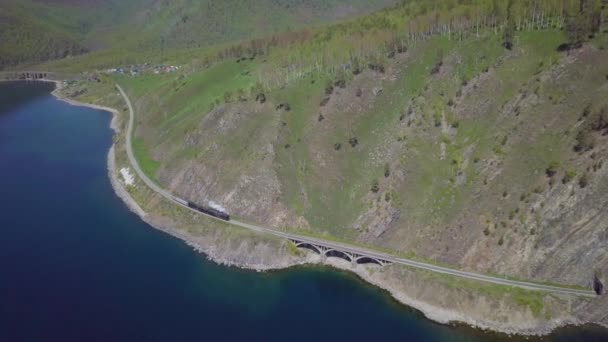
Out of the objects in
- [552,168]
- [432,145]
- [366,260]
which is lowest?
[366,260]

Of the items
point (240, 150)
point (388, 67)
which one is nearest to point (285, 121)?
point (240, 150)

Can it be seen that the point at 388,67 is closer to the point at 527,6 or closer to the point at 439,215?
the point at 527,6

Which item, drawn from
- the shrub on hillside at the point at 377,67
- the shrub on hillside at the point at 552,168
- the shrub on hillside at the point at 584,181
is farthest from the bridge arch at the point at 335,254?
the shrub on hillside at the point at 377,67

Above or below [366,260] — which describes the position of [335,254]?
below

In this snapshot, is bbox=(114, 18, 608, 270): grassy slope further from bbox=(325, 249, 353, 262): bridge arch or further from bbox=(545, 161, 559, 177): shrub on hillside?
bbox=(325, 249, 353, 262): bridge arch

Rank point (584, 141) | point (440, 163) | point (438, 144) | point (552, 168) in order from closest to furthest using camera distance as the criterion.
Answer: point (584, 141) → point (552, 168) → point (440, 163) → point (438, 144)

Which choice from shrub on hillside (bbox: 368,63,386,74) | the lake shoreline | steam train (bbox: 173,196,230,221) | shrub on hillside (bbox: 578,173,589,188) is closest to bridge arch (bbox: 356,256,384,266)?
the lake shoreline

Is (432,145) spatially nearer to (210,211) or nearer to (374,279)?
(374,279)

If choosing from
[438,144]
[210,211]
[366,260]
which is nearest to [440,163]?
[438,144]

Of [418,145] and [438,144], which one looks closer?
[438,144]
